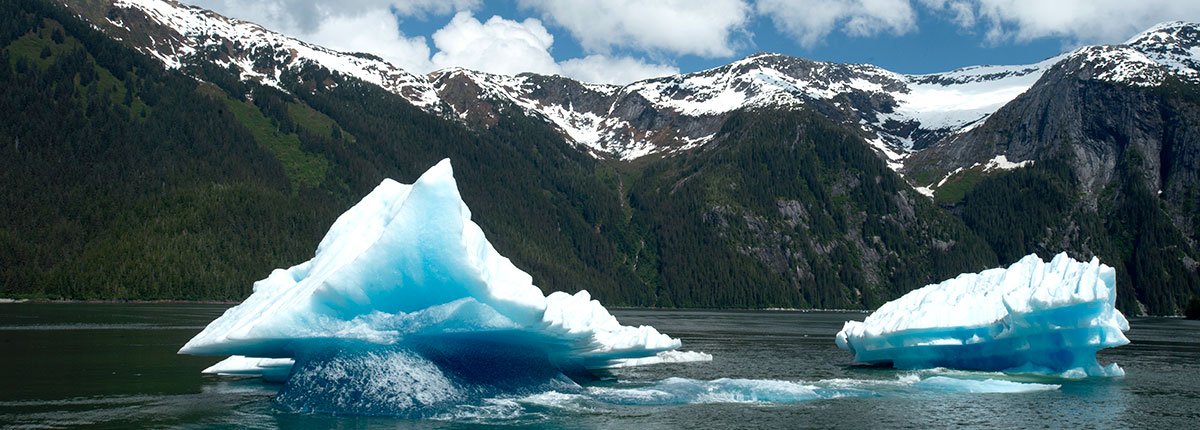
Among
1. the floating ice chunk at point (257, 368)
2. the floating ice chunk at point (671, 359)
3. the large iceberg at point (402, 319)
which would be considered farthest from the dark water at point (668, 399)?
the floating ice chunk at point (671, 359)

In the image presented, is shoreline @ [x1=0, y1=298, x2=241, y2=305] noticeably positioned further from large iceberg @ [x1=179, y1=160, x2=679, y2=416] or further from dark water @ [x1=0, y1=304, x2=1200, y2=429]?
large iceberg @ [x1=179, y1=160, x2=679, y2=416]

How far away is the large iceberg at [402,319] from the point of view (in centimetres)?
2308

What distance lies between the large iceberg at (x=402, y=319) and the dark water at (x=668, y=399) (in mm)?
1168

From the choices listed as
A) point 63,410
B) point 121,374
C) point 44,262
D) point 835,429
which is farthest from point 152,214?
point 835,429

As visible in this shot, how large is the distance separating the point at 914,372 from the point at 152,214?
550 ft

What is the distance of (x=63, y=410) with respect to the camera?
2538cm

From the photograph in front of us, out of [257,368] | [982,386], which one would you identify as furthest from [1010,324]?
[257,368]

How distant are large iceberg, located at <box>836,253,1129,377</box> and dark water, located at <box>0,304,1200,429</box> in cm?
158

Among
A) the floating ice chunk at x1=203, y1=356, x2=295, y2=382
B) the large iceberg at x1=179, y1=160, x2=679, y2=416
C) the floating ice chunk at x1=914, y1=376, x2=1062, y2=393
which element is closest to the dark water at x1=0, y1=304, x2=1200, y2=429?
the floating ice chunk at x1=914, y1=376, x2=1062, y2=393

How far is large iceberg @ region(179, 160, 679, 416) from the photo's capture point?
75.7 feet

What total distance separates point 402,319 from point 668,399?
10694 mm

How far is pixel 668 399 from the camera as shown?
3031cm

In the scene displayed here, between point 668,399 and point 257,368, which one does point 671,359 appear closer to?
point 668,399

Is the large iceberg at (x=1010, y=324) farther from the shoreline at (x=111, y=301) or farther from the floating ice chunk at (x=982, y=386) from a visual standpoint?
the shoreline at (x=111, y=301)
